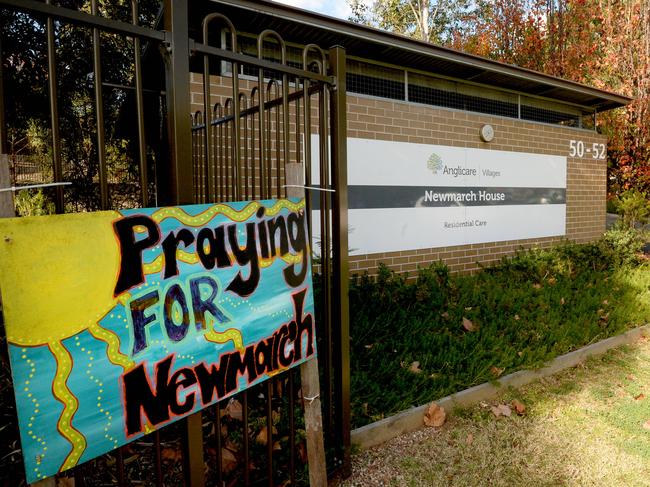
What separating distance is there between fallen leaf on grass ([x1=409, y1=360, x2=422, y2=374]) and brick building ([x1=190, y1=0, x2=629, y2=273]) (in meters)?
2.35

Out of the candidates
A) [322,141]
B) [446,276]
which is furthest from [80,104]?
[322,141]

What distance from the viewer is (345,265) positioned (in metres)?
2.60

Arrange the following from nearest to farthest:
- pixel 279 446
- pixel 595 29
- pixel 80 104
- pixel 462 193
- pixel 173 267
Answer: pixel 173 267 → pixel 279 446 → pixel 462 193 → pixel 80 104 → pixel 595 29

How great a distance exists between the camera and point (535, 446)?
297cm

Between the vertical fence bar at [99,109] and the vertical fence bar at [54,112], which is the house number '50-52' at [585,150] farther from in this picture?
the vertical fence bar at [54,112]

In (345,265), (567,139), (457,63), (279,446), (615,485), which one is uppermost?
(457,63)

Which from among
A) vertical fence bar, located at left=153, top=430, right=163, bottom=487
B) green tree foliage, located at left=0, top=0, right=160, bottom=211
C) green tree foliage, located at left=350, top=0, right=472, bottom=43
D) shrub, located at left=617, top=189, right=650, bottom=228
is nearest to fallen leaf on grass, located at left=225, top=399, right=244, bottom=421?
vertical fence bar, located at left=153, top=430, right=163, bottom=487

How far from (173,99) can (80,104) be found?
10.9 m

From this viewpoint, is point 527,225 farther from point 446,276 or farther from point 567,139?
point 446,276

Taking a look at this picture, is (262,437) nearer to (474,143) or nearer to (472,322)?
(472,322)

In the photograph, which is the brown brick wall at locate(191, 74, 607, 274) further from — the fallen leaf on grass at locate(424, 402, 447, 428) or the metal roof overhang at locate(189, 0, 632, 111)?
the fallen leaf on grass at locate(424, 402, 447, 428)

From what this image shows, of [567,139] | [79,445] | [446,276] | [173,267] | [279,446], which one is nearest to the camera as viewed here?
[79,445]

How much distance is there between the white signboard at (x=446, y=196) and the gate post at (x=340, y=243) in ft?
9.76

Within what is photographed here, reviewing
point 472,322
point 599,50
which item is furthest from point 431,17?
point 472,322
